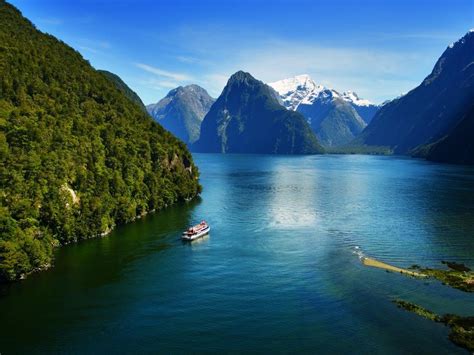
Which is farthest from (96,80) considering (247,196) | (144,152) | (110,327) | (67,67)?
(110,327)

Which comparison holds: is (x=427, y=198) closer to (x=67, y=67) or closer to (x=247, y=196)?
(x=247, y=196)

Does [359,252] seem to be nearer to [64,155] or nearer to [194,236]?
[194,236]

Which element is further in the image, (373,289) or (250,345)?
(373,289)

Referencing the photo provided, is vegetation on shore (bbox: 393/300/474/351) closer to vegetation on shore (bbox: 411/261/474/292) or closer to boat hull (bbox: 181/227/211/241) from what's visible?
vegetation on shore (bbox: 411/261/474/292)

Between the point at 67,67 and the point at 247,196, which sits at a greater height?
the point at 67,67

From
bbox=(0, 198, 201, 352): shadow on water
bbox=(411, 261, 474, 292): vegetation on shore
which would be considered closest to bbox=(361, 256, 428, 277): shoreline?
bbox=(411, 261, 474, 292): vegetation on shore

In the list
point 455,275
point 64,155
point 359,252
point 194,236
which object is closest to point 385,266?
point 359,252
